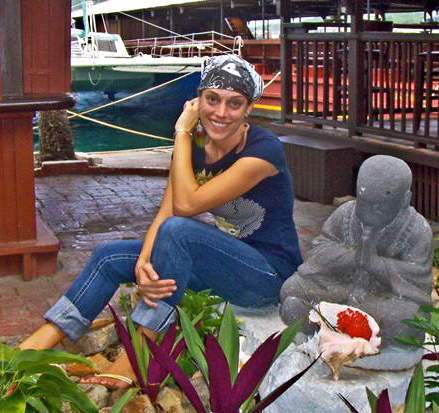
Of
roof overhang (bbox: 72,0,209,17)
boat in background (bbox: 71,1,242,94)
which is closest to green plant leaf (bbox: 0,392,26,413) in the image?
boat in background (bbox: 71,1,242,94)

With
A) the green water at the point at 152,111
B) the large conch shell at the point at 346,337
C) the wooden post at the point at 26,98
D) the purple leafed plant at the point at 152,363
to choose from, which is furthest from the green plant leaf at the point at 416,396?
the green water at the point at 152,111

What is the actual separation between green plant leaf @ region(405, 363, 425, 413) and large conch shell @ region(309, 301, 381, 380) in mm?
606

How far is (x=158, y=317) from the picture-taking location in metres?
3.16

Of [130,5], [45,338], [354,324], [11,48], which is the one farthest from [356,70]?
[130,5]

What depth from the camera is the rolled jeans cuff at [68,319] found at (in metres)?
3.33

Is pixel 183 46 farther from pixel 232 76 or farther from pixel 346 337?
pixel 346 337

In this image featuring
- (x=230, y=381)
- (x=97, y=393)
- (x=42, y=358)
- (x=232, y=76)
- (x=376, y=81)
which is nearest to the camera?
(x=42, y=358)

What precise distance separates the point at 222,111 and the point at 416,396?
155cm

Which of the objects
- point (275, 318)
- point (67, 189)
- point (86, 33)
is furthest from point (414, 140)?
point (86, 33)

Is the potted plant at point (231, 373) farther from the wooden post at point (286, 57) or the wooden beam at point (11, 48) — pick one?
the wooden post at point (286, 57)

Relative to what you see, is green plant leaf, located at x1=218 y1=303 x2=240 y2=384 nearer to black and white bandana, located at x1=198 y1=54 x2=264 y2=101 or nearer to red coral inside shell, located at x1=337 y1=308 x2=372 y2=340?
red coral inside shell, located at x1=337 y1=308 x2=372 y2=340

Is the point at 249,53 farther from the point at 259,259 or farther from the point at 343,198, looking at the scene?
the point at 259,259

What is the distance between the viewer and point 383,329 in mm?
2941

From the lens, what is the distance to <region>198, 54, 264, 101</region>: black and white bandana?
129 inches
